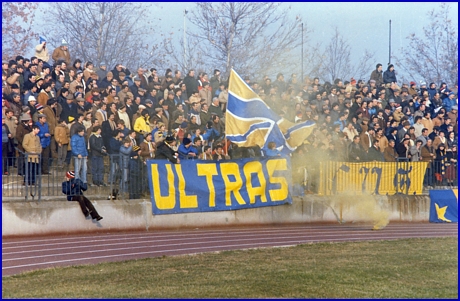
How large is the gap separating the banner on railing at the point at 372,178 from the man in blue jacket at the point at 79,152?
6.67 meters

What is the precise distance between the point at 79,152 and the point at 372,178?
27.8ft

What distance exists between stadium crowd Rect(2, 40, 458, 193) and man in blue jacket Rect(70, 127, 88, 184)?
0.02 meters

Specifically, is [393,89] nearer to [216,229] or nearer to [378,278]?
[216,229]

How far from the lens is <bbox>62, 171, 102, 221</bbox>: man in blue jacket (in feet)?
59.9

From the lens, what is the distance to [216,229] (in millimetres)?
19734

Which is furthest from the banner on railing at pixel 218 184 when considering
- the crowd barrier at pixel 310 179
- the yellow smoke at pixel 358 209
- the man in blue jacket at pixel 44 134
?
the man in blue jacket at pixel 44 134

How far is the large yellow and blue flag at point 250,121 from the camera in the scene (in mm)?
19719

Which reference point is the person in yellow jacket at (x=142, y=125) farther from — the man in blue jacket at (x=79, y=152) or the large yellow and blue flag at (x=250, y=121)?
the large yellow and blue flag at (x=250, y=121)

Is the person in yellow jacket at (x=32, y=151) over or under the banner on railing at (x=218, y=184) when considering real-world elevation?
over

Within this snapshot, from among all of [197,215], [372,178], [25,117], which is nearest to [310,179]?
[372,178]

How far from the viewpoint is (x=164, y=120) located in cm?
2095

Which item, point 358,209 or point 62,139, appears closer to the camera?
point 62,139

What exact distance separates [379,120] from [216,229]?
6999 mm

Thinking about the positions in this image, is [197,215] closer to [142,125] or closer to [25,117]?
[142,125]
